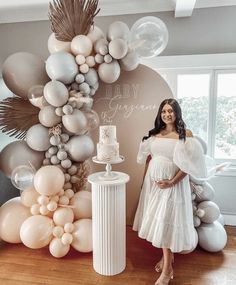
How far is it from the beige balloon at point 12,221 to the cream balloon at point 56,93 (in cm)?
100

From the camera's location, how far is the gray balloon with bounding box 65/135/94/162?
2.29 m

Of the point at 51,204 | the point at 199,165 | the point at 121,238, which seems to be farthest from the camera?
the point at 51,204

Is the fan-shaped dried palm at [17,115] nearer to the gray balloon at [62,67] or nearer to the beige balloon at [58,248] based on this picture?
the gray balloon at [62,67]

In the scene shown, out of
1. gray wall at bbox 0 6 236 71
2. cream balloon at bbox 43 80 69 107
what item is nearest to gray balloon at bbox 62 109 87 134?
cream balloon at bbox 43 80 69 107

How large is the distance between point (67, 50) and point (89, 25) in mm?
283

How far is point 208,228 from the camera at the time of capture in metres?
2.43

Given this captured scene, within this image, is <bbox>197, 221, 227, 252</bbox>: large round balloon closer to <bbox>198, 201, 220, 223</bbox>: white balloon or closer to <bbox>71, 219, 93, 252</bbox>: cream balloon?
<bbox>198, 201, 220, 223</bbox>: white balloon

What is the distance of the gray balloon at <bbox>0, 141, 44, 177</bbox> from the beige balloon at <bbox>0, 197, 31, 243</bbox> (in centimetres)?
33

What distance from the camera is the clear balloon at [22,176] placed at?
7.45ft

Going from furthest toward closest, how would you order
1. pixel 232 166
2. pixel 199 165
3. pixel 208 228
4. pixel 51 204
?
pixel 232 166 < pixel 208 228 < pixel 51 204 < pixel 199 165

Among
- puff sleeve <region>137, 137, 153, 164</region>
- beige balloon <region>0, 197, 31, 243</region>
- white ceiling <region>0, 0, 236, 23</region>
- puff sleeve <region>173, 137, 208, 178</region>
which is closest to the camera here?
puff sleeve <region>173, 137, 208, 178</region>

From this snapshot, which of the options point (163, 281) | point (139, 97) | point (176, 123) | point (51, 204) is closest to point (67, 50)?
point (139, 97)

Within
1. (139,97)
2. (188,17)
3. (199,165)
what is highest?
(188,17)

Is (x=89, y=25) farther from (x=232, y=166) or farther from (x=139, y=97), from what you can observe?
(x=232, y=166)
